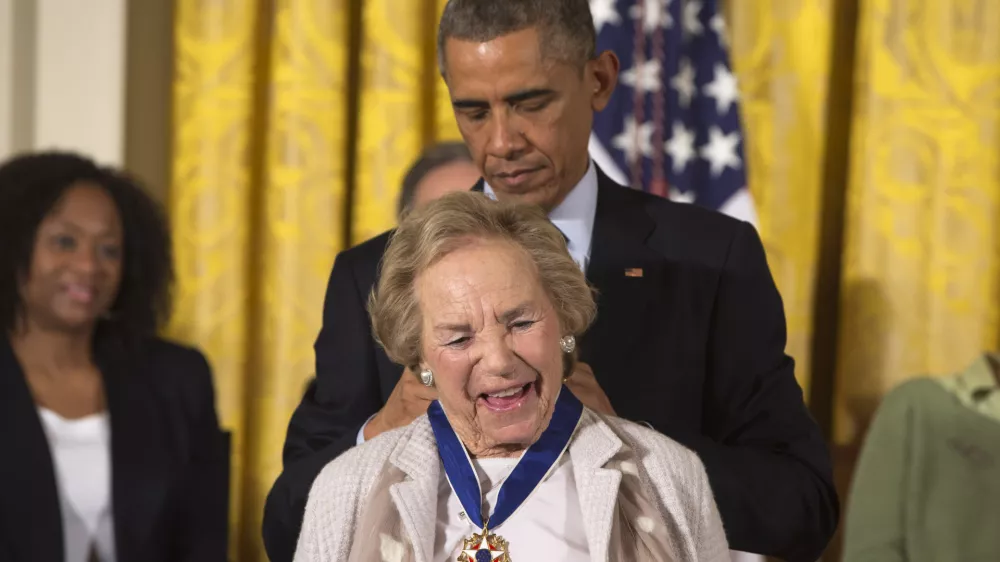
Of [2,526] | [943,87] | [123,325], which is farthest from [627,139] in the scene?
[2,526]

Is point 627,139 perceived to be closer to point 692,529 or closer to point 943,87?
point 943,87

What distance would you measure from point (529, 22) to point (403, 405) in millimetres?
579

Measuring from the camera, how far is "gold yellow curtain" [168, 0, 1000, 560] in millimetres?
4156

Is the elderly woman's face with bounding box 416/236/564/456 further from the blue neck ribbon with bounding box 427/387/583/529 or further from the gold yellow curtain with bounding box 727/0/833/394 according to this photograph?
the gold yellow curtain with bounding box 727/0/833/394

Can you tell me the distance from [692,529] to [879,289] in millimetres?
2672

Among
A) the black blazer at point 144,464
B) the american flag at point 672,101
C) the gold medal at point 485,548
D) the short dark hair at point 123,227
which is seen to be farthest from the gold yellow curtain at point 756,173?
the gold medal at point 485,548

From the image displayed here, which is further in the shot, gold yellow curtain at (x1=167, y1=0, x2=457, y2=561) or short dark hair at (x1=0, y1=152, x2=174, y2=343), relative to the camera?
gold yellow curtain at (x1=167, y1=0, x2=457, y2=561)

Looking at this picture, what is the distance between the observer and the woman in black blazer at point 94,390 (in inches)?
138

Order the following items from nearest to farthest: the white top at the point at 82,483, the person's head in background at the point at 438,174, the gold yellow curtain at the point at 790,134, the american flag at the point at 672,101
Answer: the person's head in background at the point at 438,174 < the white top at the point at 82,483 < the american flag at the point at 672,101 < the gold yellow curtain at the point at 790,134

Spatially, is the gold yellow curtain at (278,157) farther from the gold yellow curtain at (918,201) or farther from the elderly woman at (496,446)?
the elderly woman at (496,446)

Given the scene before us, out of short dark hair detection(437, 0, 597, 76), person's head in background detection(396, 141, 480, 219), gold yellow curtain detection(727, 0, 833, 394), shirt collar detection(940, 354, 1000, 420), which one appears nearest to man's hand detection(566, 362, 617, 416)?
short dark hair detection(437, 0, 597, 76)

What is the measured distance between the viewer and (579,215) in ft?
6.37

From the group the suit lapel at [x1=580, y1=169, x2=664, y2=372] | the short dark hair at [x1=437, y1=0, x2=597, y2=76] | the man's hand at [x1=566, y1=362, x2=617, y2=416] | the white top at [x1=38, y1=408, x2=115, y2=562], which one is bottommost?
the white top at [x1=38, y1=408, x2=115, y2=562]

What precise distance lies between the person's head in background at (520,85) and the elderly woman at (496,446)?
0.22 ft
